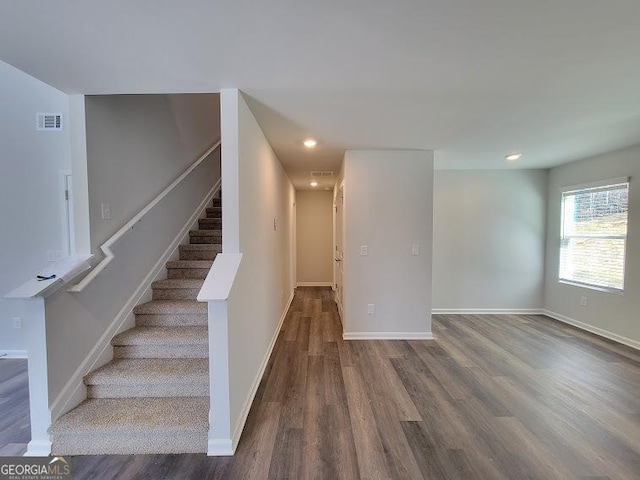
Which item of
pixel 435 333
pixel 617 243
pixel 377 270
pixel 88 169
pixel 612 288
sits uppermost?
pixel 88 169

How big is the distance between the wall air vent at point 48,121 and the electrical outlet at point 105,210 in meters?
1.50

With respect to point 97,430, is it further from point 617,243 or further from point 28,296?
point 617,243

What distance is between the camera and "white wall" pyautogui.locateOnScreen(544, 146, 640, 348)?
10.7ft

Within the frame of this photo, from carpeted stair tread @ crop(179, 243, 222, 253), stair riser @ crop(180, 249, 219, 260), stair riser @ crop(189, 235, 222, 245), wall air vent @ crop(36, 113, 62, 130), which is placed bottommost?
stair riser @ crop(180, 249, 219, 260)

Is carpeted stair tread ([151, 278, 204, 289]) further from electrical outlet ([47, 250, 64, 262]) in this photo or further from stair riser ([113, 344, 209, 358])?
electrical outlet ([47, 250, 64, 262])

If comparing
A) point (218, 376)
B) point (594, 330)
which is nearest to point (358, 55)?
point (218, 376)

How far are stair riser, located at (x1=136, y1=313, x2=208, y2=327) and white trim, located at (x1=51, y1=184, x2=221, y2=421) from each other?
0.09 meters

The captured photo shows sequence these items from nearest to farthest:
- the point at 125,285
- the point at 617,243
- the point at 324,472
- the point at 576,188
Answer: the point at 324,472, the point at 125,285, the point at 617,243, the point at 576,188

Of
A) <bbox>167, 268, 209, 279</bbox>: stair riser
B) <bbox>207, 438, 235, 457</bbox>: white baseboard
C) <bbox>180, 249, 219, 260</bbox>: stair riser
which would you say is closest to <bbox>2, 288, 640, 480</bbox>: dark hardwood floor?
<bbox>207, 438, 235, 457</bbox>: white baseboard

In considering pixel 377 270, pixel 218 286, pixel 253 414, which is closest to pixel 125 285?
pixel 218 286

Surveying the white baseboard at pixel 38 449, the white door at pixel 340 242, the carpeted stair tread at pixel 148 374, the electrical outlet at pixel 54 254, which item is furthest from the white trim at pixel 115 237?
the white door at pixel 340 242

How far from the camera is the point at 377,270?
3.50m

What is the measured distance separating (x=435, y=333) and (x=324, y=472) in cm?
266

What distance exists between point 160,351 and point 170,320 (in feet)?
1.01
